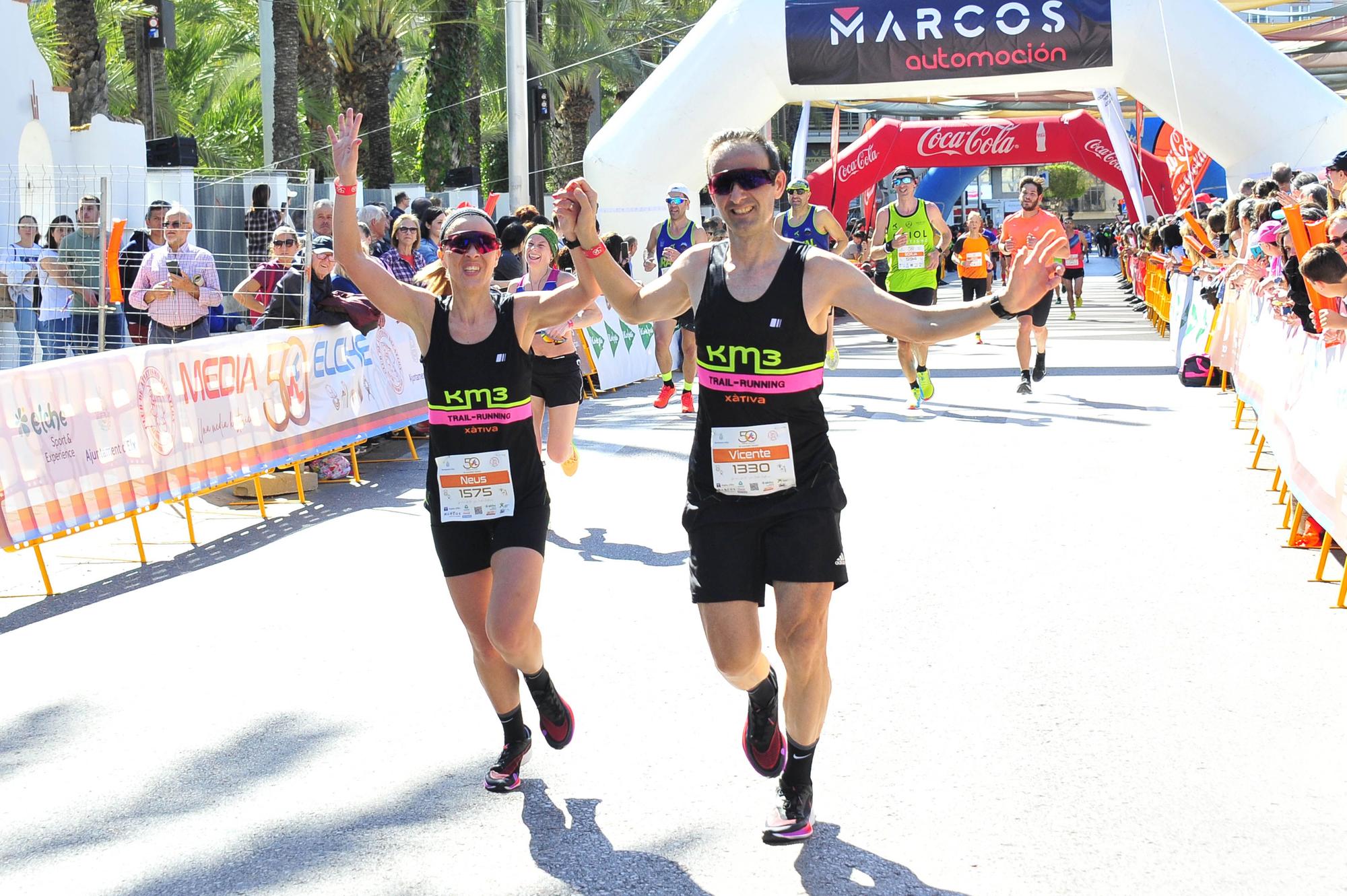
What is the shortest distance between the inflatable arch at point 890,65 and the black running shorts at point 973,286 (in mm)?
2615

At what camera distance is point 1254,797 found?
437cm

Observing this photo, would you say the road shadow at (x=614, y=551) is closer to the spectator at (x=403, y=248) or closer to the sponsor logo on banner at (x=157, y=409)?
the sponsor logo on banner at (x=157, y=409)

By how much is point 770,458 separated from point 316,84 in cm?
2655

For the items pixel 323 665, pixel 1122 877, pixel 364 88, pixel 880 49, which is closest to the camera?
pixel 1122 877

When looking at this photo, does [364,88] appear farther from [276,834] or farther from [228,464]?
[276,834]

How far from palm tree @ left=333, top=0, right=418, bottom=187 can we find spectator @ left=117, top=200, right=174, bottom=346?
13.3 metres

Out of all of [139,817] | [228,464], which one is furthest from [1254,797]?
[228,464]

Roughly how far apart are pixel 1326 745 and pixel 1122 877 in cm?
138

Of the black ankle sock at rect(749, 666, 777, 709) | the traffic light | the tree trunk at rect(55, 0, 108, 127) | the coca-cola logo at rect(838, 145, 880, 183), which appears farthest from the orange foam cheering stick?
the coca-cola logo at rect(838, 145, 880, 183)

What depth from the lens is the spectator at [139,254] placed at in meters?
11.8

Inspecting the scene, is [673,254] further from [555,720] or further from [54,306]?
[555,720]

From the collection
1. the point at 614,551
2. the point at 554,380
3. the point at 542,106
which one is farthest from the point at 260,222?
the point at 542,106

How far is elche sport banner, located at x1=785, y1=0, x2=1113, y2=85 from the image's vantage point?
19.5 metres

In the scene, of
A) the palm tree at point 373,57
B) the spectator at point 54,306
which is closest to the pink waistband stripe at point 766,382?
the spectator at point 54,306
